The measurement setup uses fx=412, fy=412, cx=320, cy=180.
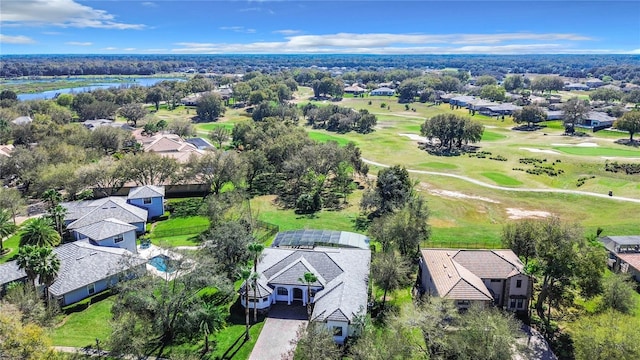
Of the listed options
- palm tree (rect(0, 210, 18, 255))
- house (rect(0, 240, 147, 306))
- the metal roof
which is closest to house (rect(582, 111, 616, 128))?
the metal roof

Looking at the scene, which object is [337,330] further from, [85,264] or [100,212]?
[100,212]

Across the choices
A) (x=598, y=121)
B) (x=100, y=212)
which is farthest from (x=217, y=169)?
(x=598, y=121)

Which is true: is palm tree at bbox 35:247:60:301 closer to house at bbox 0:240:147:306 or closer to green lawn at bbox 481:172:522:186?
house at bbox 0:240:147:306

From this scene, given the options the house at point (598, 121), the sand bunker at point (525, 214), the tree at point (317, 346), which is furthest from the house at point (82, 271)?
the house at point (598, 121)

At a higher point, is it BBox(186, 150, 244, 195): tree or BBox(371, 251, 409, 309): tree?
BBox(186, 150, 244, 195): tree

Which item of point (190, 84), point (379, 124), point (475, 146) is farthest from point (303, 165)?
point (190, 84)

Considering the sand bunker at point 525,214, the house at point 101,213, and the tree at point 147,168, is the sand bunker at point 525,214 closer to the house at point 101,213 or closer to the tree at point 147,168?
the house at point 101,213
